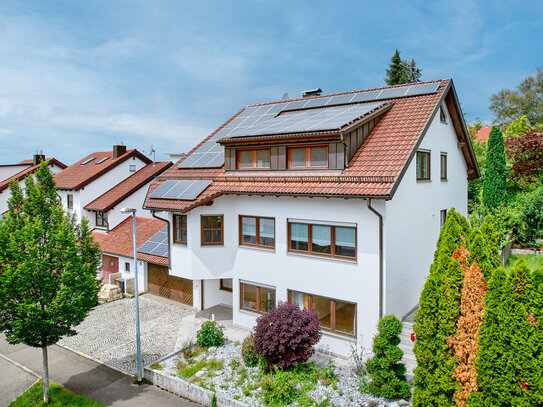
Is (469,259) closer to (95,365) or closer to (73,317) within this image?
(73,317)

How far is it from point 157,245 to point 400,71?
35.6m

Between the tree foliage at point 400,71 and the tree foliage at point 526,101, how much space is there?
50.8ft

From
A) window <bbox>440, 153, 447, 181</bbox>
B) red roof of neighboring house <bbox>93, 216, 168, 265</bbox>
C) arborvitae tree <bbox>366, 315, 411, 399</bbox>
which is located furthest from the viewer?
red roof of neighboring house <bbox>93, 216, 168, 265</bbox>

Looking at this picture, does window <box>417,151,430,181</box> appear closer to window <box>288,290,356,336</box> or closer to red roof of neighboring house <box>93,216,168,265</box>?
window <box>288,290,356,336</box>

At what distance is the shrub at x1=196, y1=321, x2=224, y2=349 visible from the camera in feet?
52.7

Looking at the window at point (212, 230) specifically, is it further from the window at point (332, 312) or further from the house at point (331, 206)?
the window at point (332, 312)

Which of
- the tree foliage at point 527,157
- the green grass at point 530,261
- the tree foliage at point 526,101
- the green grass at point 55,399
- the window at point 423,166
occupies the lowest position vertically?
the green grass at point 55,399

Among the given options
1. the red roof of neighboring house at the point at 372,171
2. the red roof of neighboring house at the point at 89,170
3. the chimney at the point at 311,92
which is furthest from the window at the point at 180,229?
the red roof of neighboring house at the point at 89,170

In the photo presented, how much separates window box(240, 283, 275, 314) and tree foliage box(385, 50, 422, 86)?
3529 centimetres

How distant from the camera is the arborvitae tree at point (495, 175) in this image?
85.9 ft

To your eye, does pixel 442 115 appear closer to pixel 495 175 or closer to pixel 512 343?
pixel 495 175

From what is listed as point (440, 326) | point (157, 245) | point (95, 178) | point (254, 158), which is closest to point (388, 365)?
point (440, 326)

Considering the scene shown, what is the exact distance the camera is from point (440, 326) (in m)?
9.39

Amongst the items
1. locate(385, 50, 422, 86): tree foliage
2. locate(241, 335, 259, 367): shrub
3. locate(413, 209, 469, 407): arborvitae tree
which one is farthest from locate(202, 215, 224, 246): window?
locate(385, 50, 422, 86): tree foliage
